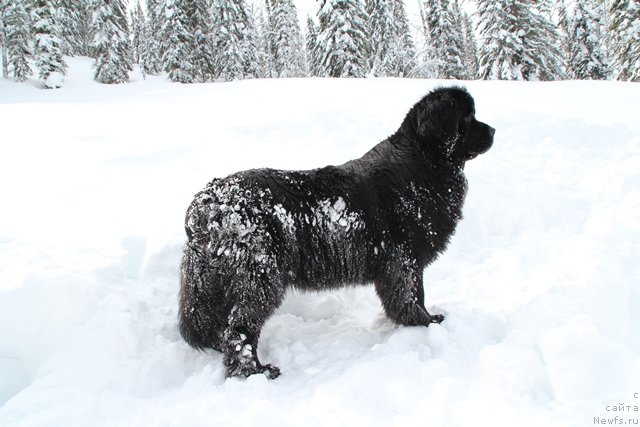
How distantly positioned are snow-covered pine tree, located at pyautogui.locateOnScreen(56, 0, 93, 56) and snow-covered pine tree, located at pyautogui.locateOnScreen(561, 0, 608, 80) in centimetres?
4264

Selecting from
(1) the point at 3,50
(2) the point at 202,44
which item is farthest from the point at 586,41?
(1) the point at 3,50

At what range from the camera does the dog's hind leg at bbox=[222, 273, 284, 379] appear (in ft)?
9.73

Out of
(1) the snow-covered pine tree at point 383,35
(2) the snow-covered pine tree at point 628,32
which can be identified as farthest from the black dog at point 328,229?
(1) the snow-covered pine tree at point 383,35

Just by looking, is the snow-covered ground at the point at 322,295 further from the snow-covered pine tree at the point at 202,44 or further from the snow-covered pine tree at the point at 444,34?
the snow-covered pine tree at the point at 202,44

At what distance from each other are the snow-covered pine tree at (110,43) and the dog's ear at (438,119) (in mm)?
32244

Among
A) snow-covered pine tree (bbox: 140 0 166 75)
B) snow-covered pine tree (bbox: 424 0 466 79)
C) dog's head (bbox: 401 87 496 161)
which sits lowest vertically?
snow-covered pine tree (bbox: 140 0 166 75)

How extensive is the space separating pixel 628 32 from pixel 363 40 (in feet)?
50.0

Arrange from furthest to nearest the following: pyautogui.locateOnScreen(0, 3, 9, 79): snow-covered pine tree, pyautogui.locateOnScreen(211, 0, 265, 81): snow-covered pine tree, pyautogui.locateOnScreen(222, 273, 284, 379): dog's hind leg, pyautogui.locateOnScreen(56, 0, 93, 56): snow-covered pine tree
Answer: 1. pyautogui.locateOnScreen(56, 0, 93, 56): snow-covered pine tree
2. pyautogui.locateOnScreen(211, 0, 265, 81): snow-covered pine tree
3. pyautogui.locateOnScreen(0, 3, 9, 79): snow-covered pine tree
4. pyautogui.locateOnScreen(222, 273, 284, 379): dog's hind leg

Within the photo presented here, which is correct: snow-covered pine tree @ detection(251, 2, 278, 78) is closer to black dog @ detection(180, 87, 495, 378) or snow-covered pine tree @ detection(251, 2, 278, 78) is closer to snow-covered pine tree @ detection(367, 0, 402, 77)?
snow-covered pine tree @ detection(367, 0, 402, 77)

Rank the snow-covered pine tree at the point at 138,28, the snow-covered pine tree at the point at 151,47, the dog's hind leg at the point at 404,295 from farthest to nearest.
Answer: the snow-covered pine tree at the point at 138,28
the snow-covered pine tree at the point at 151,47
the dog's hind leg at the point at 404,295

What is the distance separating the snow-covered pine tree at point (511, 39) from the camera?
82.5 ft

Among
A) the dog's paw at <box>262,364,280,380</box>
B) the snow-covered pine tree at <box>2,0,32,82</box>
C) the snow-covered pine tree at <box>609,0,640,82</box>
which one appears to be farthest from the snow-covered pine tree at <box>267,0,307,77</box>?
the dog's paw at <box>262,364,280,380</box>

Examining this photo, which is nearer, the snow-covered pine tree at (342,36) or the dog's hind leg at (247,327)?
the dog's hind leg at (247,327)

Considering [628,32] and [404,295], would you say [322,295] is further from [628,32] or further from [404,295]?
[628,32]
